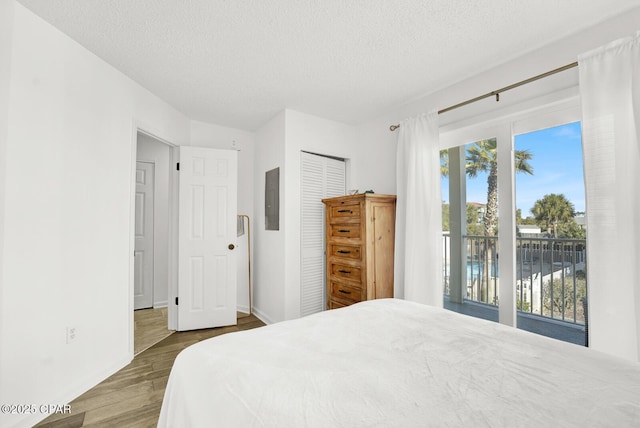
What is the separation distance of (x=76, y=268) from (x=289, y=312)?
1971 mm

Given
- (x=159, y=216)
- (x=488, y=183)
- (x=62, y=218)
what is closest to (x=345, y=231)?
(x=488, y=183)

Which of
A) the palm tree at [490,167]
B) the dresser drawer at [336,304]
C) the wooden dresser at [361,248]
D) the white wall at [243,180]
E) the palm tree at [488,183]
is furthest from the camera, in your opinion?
the white wall at [243,180]

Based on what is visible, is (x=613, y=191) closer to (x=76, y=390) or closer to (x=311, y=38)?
(x=311, y=38)

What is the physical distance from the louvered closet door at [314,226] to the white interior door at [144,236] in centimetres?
237

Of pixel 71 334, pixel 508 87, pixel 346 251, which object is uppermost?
pixel 508 87

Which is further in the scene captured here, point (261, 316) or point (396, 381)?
point (261, 316)

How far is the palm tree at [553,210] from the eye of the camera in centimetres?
207

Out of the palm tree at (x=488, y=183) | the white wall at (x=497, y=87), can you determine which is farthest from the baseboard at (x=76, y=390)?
the palm tree at (x=488, y=183)

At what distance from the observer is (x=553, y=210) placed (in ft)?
7.02

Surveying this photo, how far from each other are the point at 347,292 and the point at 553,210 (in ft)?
6.25

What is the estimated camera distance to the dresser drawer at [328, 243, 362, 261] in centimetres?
287

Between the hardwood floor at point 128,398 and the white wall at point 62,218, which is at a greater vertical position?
the white wall at point 62,218

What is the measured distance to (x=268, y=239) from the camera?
11.9 ft

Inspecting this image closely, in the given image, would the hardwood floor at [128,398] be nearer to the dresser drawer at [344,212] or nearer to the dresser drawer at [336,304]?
the dresser drawer at [336,304]
